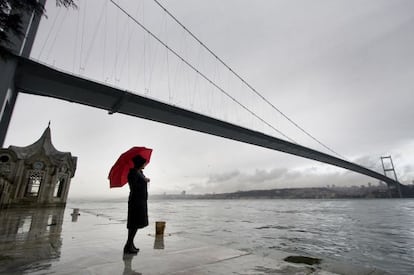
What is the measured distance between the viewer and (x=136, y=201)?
376 cm

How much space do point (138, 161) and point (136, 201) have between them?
0.65 meters

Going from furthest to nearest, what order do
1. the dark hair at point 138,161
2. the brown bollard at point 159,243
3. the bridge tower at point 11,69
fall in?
the bridge tower at point 11,69
the brown bollard at point 159,243
the dark hair at point 138,161

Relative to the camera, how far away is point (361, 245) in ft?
25.9

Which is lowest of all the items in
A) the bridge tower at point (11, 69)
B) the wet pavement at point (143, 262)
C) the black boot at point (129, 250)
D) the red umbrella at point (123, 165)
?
the wet pavement at point (143, 262)

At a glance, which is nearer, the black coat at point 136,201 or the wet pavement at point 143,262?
the wet pavement at point 143,262

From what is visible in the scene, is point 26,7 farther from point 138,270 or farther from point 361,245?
point 361,245

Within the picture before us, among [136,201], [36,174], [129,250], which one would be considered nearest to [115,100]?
[36,174]

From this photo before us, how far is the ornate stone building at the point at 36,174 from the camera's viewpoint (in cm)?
1653

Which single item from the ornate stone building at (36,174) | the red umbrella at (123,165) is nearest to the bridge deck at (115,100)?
the ornate stone building at (36,174)

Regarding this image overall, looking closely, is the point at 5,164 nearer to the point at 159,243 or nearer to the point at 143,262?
the point at 159,243

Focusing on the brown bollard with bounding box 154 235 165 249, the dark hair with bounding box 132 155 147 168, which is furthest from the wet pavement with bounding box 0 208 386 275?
the dark hair with bounding box 132 155 147 168

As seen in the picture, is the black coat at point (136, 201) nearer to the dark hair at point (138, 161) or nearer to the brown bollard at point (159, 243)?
the dark hair at point (138, 161)

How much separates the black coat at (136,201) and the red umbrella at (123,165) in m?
0.20

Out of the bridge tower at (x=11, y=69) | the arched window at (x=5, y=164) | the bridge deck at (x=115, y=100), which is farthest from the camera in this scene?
the bridge deck at (x=115, y=100)
